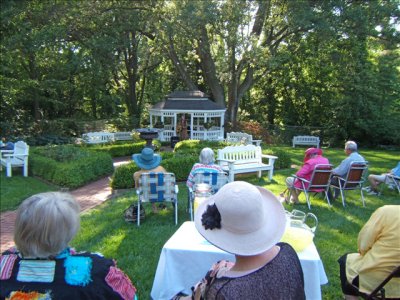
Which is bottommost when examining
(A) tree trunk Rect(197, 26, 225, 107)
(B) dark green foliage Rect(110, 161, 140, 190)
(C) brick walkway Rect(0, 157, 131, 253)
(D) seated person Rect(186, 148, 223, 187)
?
(C) brick walkway Rect(0, 157, 131, 253)

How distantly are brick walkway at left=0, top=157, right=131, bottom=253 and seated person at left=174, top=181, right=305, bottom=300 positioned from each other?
14.9 feet

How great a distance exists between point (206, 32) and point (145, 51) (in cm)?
777

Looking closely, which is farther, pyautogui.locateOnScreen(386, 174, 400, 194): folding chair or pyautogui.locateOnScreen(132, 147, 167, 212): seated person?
pyautogui.locateOnScreen(386, 174, 400, 194): folding chair

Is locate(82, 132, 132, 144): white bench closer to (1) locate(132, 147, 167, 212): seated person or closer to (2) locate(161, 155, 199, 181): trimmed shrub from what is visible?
(2) locate(161, 155, 199, 181): trimmed shrub

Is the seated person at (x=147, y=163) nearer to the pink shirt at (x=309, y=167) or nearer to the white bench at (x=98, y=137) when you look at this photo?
the pink shirt at (x=309, y=167)

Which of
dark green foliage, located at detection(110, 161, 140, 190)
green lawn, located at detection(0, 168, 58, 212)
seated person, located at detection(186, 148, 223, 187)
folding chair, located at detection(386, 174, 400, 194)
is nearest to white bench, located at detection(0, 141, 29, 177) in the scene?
green lawn, located at detection(0, 168, 58, 212)

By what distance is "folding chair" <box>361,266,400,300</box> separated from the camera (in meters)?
2.81

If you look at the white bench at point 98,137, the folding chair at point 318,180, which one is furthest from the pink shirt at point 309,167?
the white bench at point 98,137

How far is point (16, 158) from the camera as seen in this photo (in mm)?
10508

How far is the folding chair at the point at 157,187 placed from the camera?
19.7 ft

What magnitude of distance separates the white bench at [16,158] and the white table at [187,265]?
339 inches

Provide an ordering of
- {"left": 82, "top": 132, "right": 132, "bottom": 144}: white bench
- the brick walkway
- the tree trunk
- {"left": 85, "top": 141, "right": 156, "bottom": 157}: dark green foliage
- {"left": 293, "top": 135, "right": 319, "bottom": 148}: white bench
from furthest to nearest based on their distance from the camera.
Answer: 1. the tree trunk
2. {"left": 293, "top": 135, "right": 319, "bottom": 148}: white bench
3. {"left": 82, "top": 132, "right": 132, "bottom": 144}: white bench
4. {"left": 85, "top": 141, "right": 156, "bottom": 157}: dark green foliage
5. the brick walkway

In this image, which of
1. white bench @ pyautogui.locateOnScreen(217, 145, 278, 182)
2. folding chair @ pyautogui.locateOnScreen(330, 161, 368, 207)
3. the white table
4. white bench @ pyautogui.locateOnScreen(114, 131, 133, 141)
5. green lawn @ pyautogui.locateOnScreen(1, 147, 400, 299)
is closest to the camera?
the white table

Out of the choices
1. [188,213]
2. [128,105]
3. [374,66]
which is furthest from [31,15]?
[374,66]
